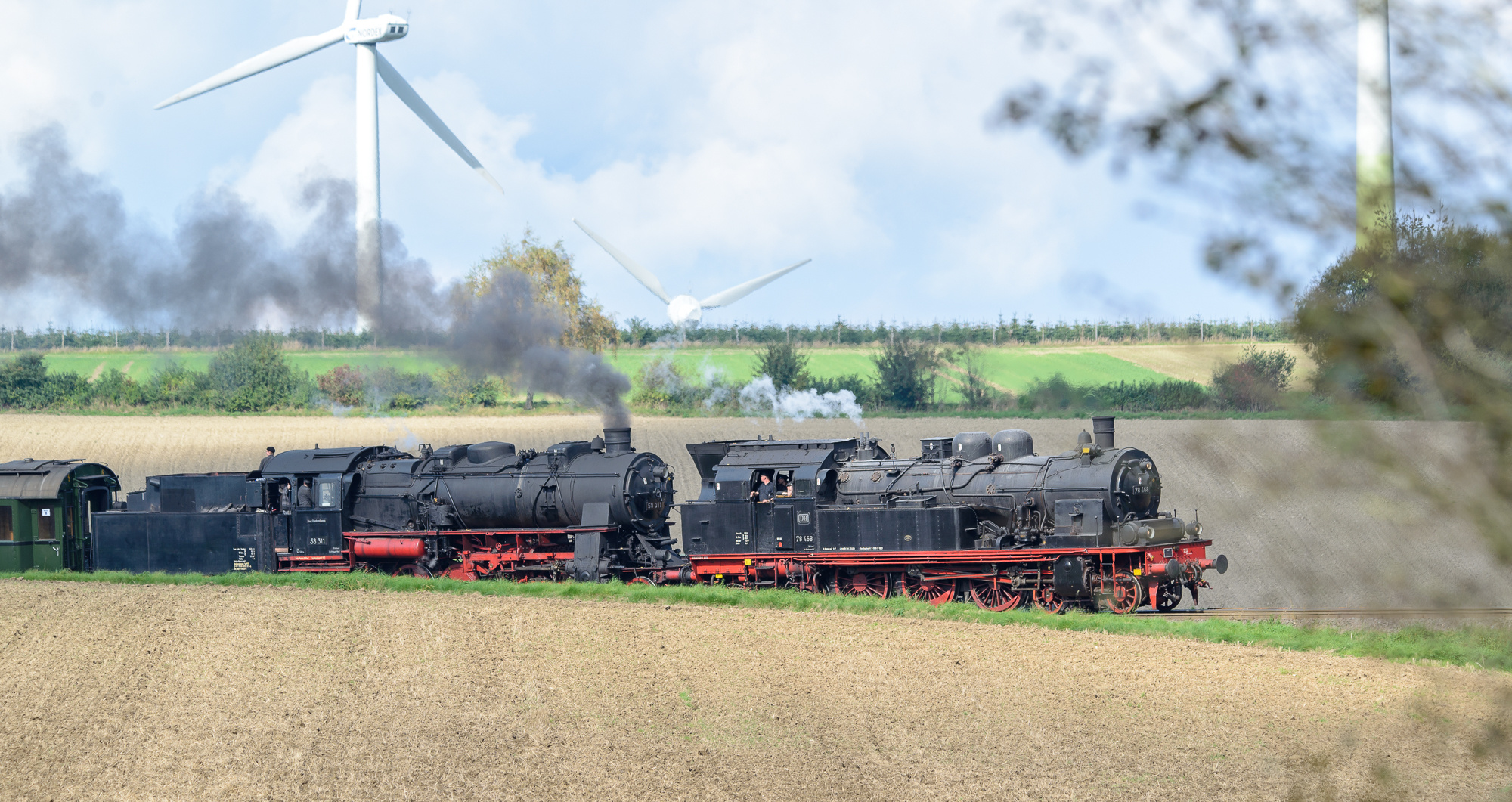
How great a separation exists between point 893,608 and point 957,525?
2.24m

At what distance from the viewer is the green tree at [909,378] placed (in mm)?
65312

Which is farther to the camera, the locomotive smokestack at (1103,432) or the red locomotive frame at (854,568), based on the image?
the locomotive smokestack at (1103,432)

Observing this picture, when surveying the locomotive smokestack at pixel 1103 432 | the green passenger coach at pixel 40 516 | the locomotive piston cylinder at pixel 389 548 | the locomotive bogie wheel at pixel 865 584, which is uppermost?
the locomotive smokestack at pixel 1103 432

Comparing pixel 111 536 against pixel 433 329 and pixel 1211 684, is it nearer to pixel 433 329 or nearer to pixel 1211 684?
pixel 433 329

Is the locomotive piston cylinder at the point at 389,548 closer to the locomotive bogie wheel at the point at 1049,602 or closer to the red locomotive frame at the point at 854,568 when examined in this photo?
the red locomotive frame at the point at 854,568

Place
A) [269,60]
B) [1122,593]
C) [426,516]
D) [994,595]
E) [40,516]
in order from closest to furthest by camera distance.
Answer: [1122,593] < [994,595] < [426,516] < [40,516] < [269,60]

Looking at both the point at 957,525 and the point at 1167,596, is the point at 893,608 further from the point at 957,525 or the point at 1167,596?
the point at 1167,596

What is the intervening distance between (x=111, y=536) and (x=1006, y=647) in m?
24.4

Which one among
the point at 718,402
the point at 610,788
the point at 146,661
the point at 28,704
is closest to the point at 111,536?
the point at 146,661

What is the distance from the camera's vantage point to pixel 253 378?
67.8 metres

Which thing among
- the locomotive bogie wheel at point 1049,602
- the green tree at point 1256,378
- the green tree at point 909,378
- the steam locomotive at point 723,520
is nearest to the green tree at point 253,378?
the green tree at point 909,378

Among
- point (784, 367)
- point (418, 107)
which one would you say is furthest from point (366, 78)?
point (784, 367)

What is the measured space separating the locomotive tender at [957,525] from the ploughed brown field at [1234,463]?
2.46 metres

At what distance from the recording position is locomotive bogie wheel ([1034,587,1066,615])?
2523 centimetres
